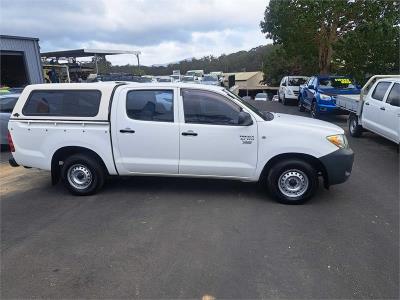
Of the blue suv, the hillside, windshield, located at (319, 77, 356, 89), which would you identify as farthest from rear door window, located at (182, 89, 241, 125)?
the hillside

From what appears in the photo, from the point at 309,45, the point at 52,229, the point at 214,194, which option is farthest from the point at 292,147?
the point at 309,45

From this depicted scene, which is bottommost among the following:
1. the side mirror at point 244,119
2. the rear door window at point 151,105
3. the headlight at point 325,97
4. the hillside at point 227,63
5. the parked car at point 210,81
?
A: the hillside at point 227,63

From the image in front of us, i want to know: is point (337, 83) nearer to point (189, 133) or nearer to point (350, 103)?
point (350, 103)

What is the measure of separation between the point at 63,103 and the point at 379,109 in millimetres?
6844

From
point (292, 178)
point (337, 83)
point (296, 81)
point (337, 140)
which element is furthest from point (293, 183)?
point (296, 81)

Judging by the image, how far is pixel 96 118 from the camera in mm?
5719

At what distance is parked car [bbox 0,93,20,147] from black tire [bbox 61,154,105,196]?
4.86 metres

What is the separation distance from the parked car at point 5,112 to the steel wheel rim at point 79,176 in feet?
16.1

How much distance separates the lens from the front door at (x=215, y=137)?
5406 millimetres

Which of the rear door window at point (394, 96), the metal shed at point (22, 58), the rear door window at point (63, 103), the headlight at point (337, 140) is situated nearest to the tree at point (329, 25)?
the rear door window at point (394, 96)

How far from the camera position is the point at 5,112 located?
9.90 meters

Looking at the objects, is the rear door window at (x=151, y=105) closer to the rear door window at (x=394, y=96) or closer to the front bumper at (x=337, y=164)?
the front bumper at (x=337, y=164)

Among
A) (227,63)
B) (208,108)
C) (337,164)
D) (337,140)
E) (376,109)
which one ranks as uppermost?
(208,108)

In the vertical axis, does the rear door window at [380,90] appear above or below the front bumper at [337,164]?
above
